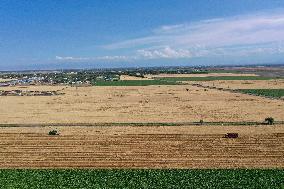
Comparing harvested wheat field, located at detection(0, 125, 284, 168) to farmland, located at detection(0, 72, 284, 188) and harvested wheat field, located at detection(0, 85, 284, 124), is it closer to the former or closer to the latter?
farmland, located at detection(0, 72, 284, 188)

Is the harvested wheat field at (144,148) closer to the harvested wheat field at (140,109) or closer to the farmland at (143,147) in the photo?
the farmland at (143,147)

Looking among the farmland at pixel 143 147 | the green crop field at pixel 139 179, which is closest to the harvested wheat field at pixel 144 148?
the farmland at pixel 143 147

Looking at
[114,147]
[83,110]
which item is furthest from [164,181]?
[83,110]

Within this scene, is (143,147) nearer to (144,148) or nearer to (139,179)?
(144,148)

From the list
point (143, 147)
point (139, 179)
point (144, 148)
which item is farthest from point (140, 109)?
point (139, 179)

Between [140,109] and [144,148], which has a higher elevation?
[144,148]

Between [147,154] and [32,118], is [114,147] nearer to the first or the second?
[147,154]
